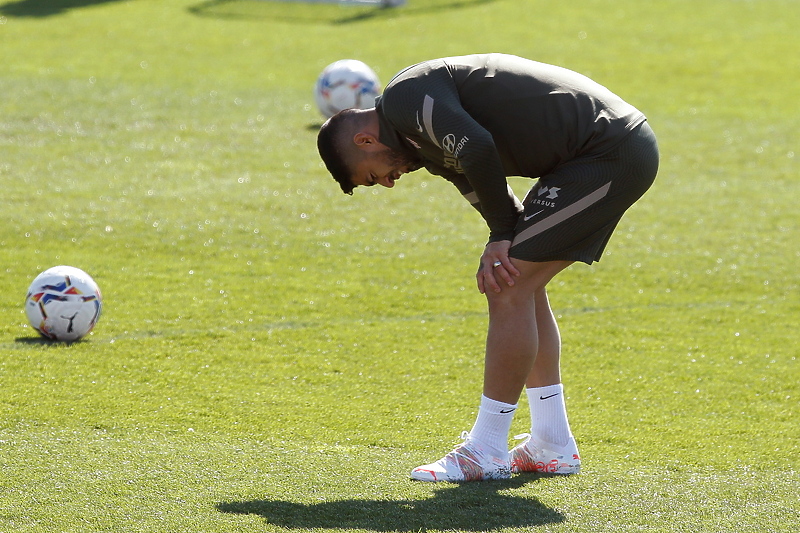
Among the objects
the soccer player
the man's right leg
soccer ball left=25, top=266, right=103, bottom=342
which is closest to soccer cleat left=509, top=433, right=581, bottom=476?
the man's right leg

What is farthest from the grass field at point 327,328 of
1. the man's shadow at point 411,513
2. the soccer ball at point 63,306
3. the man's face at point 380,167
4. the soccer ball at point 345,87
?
the man's face at point 380,167

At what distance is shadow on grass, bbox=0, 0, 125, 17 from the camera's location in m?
19.1

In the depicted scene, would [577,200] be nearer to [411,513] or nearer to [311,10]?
[411,513]

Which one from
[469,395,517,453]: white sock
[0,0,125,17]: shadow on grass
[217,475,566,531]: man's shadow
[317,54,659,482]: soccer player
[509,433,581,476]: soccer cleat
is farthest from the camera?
[0,0,125,17]: shadow on grass

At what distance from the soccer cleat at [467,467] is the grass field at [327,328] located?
0.33 feet

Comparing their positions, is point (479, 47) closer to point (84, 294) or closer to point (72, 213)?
point (72, 213)

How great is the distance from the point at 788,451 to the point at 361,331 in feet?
8.71

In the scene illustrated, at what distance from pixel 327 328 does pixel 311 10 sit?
1515 centimetres

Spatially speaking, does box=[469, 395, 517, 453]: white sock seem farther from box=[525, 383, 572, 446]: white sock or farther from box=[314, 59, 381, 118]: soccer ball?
box=[314, 59, 381, 118]: soccer ball

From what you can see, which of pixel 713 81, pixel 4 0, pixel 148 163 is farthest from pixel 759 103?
pixel 4 0

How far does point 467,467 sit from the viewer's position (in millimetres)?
3910

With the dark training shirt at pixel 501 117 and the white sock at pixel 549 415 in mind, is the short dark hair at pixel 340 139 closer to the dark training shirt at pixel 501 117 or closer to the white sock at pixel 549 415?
the dark training shirt at pixel 501 117

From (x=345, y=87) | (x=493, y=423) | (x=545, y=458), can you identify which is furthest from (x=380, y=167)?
(x=345, y=87)

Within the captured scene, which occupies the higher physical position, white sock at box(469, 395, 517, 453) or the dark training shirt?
the dark training shirt
